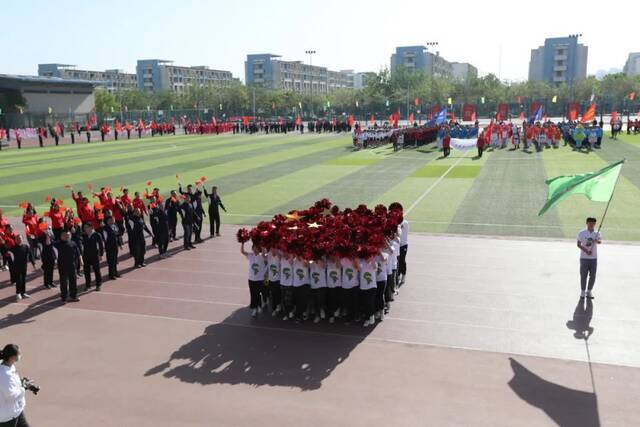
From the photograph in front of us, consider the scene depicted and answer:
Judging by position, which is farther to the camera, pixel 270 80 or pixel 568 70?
pixel 270 80

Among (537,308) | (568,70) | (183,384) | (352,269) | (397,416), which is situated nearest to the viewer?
(397,416)

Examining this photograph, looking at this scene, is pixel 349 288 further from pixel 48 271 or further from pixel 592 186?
pixel 48 271

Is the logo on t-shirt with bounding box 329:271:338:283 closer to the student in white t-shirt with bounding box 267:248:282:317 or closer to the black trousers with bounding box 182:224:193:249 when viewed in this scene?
the student in white t-shirt with bounding box 267:248:282:317

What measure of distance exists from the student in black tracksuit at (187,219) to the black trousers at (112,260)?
2.66m

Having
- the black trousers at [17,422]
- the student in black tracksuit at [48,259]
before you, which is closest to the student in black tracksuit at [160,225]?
the student in black tracksuit at [48,259]

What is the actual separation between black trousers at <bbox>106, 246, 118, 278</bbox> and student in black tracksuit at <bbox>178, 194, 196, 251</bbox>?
2.66 m

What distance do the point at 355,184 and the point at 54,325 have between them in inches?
678

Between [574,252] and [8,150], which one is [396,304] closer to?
[574,252]

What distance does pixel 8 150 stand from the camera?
50.0 metres

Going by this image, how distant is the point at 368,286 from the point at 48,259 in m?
6.91

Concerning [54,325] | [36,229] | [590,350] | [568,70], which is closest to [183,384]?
[54,325]

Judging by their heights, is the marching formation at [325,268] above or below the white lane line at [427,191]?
above

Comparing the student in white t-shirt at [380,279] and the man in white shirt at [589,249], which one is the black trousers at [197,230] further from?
the man in white shirt at [589,249]

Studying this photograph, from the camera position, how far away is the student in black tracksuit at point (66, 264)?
35.4 ft
